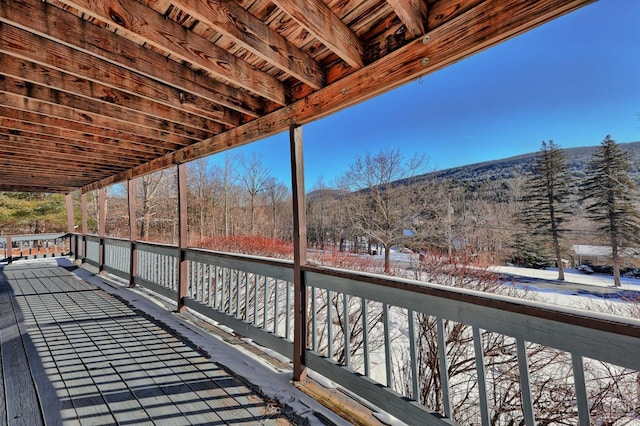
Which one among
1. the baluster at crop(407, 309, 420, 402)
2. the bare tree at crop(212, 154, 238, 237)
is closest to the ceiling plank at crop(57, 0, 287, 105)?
the baluster at crop(407, 309, 420, 402)

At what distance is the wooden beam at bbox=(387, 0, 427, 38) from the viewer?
135cm

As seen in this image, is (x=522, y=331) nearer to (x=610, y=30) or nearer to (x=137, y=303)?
(x=137, y=303)

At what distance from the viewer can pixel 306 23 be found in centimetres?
144

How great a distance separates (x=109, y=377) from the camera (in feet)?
7.32

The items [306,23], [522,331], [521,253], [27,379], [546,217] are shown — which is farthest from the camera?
[546,217]

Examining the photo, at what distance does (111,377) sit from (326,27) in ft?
9.60

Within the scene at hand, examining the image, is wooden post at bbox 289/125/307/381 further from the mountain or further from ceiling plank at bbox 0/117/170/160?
the mountain

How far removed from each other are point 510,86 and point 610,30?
10.6m

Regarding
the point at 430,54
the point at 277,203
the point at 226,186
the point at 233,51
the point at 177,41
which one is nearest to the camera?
the point at 430,54

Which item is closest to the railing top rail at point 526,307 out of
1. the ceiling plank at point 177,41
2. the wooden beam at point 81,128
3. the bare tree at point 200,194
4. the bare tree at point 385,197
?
the ceiling plank at point 177,41

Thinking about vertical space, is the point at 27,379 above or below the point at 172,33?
below

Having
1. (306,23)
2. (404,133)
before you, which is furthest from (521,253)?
(306,23)

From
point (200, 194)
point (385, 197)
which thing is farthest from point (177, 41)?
point (200, 194)

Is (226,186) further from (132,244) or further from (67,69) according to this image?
(67,69)
